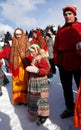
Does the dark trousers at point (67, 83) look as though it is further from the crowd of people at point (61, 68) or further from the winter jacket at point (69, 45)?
the winter jacket at point (69, 45)

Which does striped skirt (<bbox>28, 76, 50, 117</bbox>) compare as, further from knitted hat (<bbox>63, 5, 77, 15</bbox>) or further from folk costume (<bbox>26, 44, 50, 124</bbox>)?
knitted hat (<bbox>63, 5, 77, 15</bbox>)

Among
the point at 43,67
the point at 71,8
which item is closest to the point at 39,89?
the point at 43,67

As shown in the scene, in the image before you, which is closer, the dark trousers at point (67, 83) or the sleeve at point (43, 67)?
the sleeve at point (43, 67)

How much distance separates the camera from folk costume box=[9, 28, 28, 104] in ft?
20.9

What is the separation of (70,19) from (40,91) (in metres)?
1.38

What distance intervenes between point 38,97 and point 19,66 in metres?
1.24

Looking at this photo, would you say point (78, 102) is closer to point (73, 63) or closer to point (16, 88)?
point (73, 63)

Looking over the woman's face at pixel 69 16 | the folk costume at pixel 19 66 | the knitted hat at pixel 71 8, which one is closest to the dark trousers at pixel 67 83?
the woman's face at pixel 69 16

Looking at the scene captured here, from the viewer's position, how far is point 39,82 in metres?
5.24

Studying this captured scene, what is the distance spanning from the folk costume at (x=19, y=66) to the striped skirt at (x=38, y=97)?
1.05 meters

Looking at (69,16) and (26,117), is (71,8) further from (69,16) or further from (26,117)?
(26,117)

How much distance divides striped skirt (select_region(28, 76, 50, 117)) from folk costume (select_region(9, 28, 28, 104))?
105 centimetres

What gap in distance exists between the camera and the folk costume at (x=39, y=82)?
16.6ft

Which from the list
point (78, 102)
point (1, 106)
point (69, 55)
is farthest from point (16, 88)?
point (78, 102)
